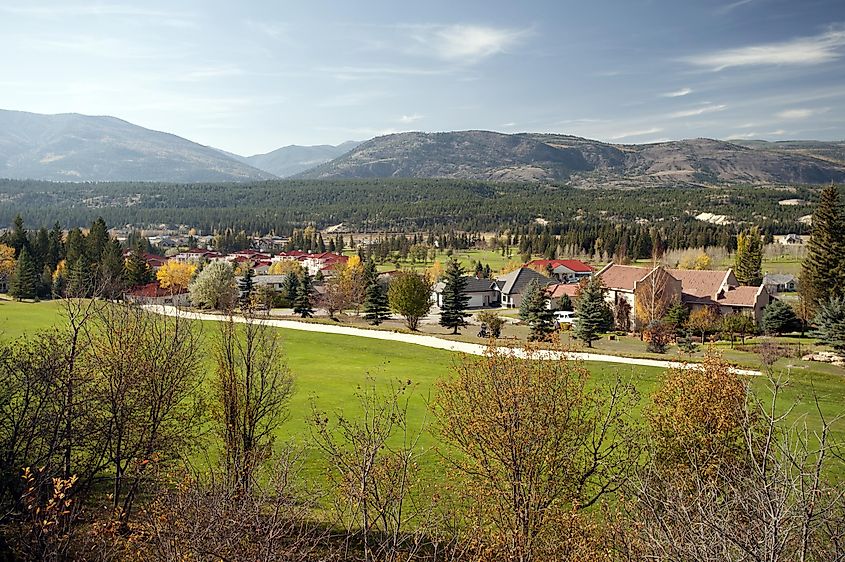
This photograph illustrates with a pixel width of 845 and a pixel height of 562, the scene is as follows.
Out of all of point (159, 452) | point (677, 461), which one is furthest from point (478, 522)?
point (159, 452)

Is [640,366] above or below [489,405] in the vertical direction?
below

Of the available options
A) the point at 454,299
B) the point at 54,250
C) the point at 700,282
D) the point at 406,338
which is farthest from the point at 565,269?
the point at 54,250

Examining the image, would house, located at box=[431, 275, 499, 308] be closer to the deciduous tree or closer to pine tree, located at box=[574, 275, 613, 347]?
the deciduous tree

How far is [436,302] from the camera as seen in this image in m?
85.8

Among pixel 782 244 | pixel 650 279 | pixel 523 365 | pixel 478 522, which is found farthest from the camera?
pixel 782 244

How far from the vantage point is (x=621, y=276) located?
62469 millimetres

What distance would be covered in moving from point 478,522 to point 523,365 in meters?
3.37

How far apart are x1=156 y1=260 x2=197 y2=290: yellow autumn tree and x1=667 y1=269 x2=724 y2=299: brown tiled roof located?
53.9m

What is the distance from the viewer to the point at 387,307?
193 ft

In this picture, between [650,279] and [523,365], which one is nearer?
[523,365]

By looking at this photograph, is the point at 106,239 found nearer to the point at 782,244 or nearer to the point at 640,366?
the point at 640,366

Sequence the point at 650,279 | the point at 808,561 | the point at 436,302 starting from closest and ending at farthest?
the point at 808,561 < the point at 650,279 < the point at 436,302

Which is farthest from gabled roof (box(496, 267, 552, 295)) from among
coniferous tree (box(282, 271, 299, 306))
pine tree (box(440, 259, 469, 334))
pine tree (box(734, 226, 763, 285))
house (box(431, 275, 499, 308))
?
coniferous tree (box(282, 271, 299, 306))

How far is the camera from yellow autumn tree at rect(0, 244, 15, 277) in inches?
2606
